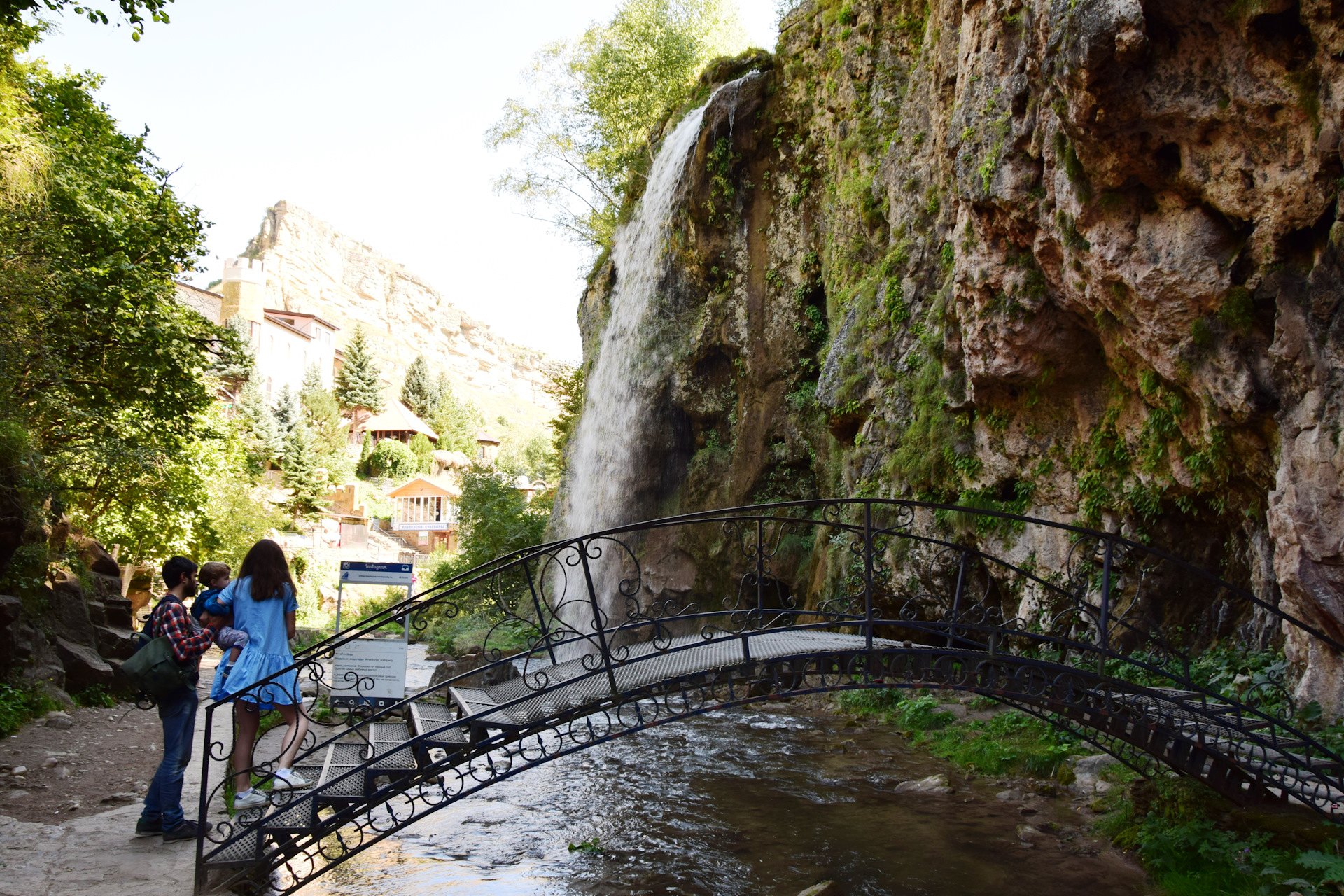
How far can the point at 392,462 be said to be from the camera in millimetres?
57188

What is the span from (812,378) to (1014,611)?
23.0 feet

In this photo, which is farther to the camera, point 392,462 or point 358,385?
point 358,385

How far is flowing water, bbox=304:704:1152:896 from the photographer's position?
5906mm

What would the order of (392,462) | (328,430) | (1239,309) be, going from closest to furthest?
1. (1239,309)
2. (328,430)
3. (392,462)

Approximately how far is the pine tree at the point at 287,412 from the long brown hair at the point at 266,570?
41.0 m

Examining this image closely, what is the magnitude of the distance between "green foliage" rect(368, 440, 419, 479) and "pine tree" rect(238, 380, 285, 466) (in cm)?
1198

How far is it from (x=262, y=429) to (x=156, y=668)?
40342 millimetres

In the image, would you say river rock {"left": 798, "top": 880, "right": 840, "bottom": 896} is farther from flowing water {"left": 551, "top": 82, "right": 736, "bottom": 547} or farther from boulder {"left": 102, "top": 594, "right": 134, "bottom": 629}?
flowing water {"left": 551, "top": 82, "right": 736, "bottom": 547}

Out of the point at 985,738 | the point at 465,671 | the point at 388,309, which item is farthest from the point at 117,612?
the point at 388,309

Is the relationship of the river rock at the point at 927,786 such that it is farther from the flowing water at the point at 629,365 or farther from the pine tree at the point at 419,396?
the pine tree at the point at 419,396

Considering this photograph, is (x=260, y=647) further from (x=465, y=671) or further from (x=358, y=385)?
(x=358, y=385)

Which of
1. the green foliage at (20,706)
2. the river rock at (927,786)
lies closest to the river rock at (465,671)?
the green foliage at (20,706)

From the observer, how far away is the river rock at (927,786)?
8.12 m

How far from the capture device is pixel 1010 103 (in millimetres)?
8906
